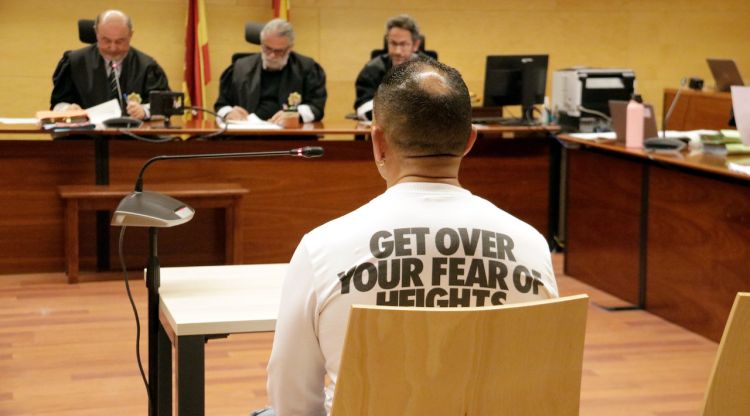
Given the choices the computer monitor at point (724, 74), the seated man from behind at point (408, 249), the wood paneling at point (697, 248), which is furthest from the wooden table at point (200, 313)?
the computer monitor at point (724, 74)

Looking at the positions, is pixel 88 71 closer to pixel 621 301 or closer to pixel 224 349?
pixel 224 349

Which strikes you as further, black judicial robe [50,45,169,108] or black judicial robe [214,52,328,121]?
black judicial robe [214,52,328,121]

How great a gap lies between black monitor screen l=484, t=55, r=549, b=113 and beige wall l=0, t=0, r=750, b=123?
2.18m

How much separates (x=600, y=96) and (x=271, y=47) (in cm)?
208

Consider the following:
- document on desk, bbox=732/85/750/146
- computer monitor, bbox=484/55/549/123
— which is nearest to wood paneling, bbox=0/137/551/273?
computer monitor, bbox=484/55/549/123

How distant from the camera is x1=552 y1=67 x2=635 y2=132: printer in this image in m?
6.82

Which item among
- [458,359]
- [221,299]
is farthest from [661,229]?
[458,359]

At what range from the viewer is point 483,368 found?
1763mm

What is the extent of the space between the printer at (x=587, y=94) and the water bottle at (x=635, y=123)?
107 cm

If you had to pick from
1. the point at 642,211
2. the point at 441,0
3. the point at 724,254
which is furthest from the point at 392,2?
the point at 724,254

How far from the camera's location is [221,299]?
104 inches

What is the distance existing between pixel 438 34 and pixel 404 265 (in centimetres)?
732

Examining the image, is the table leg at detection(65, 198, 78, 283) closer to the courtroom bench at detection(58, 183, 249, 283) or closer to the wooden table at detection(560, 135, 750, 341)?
the courtroom bench at detection(58, 183, 249, 283)

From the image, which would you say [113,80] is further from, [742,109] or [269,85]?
[742,109]
